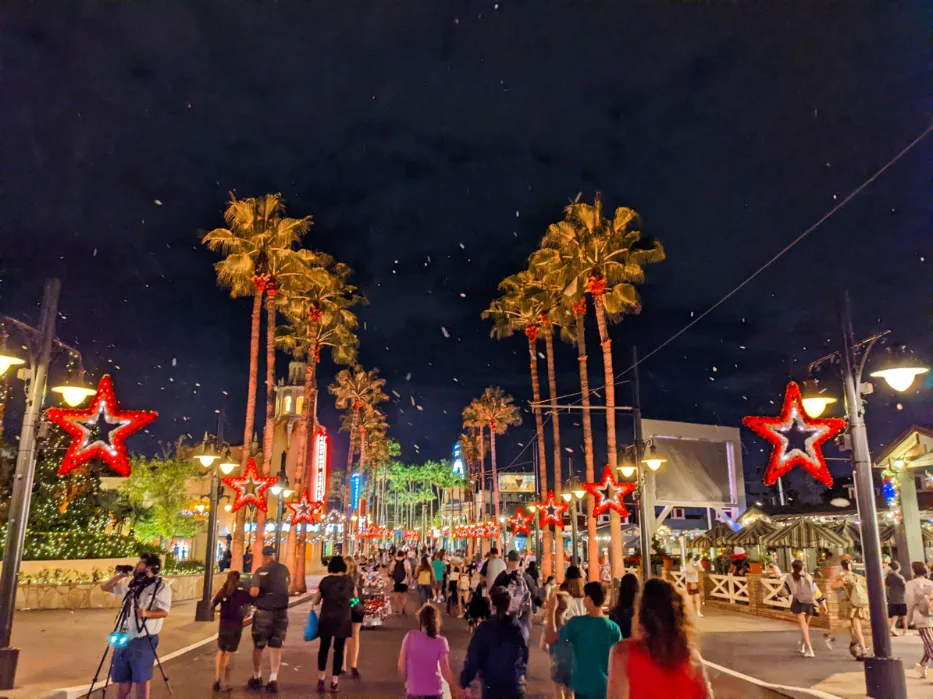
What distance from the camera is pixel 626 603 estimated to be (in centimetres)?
729

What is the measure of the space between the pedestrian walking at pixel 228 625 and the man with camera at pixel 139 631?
2.47 metres

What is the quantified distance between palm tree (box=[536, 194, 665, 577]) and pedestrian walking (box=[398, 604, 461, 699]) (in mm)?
21427

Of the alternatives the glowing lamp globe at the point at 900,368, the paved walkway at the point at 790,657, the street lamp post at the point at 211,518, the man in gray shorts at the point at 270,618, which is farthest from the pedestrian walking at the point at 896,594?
the street lamp post at the point at 211,518

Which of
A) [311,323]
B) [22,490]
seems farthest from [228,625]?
[311,323]

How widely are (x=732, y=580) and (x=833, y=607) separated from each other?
722cm

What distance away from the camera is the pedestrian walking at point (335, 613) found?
10.2 metres

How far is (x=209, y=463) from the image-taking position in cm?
1862

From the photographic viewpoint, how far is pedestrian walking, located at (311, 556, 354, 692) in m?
10.2

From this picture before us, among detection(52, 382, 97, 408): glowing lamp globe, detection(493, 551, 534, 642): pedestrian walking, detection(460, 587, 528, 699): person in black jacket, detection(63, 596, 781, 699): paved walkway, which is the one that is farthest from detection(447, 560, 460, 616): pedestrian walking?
detection(460, 587, 528, 699): person in black jacket

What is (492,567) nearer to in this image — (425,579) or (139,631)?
(425,579)

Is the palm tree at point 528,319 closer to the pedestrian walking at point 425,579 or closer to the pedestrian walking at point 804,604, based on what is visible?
the pedestrian walking at point 425,579

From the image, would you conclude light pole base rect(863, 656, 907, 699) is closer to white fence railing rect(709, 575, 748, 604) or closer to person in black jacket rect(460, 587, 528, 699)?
person in black jacket rect(460, 587, 528, 699)

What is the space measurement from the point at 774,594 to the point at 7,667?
20.1 metres

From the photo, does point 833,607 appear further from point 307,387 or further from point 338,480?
point 338,480
